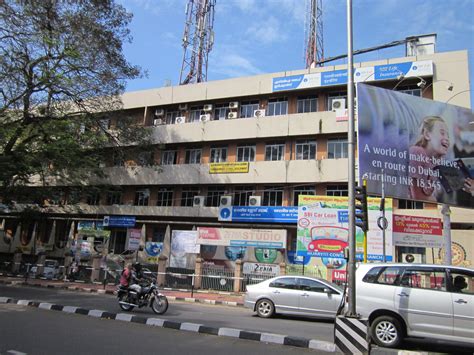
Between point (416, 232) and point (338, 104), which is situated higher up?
point (338, 104)

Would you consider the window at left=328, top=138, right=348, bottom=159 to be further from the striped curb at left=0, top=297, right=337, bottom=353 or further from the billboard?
the striped curb at left=0, top=297, right=337, bottom=353

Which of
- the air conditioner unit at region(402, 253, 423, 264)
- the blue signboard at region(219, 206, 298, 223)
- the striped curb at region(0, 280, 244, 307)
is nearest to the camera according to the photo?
the striped curb at region(0, 280, 244, 307)

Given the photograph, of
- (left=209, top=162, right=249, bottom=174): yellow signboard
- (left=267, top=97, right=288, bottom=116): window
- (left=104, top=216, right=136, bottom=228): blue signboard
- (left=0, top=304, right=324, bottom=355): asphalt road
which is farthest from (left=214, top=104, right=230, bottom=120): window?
(left=0, top=304, right=324, bottom=355): asphalt road

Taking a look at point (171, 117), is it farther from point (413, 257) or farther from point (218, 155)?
point (413, 257)

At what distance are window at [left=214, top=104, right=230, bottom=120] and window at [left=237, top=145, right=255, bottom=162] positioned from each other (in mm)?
3073

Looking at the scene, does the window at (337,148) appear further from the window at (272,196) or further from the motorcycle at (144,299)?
the motorcycle at (144,299)

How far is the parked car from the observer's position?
12.9 metres

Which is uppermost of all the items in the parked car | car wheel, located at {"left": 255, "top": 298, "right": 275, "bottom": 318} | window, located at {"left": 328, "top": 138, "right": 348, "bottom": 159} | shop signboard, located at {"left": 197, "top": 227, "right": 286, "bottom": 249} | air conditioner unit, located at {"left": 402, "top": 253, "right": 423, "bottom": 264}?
window, located at {"left": 328, "top": 138, "right": 348, "bottom": 159}

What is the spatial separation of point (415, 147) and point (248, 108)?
1654 cm

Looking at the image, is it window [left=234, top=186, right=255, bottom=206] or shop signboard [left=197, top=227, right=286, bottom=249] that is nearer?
shop signboard [left=197, top=227, right=286, bottom=249]

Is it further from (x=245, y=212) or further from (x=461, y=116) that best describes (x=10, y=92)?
(x=461, y=116)

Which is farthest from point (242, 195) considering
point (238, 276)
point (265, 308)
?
point (265, 308)

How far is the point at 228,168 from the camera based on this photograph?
3134 cm

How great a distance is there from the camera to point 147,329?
9453 mm
